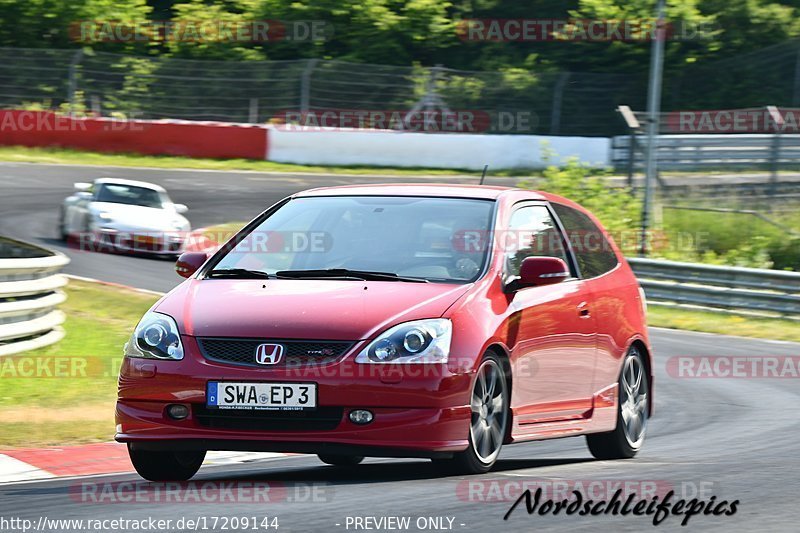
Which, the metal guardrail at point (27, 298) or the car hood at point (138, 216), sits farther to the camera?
the car hood at point (138, 216)

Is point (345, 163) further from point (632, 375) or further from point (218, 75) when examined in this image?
point (632, 375)

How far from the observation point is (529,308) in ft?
24.5

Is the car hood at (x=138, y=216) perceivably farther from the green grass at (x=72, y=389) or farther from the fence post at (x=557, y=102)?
the fence post at (x=557, y=102)

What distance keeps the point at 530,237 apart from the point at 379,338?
1724 mm

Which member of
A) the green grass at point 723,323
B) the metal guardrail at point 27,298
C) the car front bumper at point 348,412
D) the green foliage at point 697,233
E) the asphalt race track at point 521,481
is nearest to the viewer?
the asphalt race track at point 521,481

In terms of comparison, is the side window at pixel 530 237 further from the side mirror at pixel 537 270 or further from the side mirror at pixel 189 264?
the side mirror at pixel 189 264

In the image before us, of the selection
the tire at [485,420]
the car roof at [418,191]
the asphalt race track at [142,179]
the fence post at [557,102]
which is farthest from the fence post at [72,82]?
the tire at [485,420]

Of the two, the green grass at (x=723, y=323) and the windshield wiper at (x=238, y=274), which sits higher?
the windshield wiper at (x=238, y=274)

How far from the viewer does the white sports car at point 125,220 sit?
22672mm

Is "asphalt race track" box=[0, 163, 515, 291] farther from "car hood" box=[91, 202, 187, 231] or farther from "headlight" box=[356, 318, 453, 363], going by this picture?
"headlight" box=[356, 318, 453, 363]

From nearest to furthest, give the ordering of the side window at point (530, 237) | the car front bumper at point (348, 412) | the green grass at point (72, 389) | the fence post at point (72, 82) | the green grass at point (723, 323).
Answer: the car front bumper at point (348, 412) < the side window at point (530, 237) < the green grass at point (72, 389) < the green grass at point (723, 323) < the fence post at point (72, 82)

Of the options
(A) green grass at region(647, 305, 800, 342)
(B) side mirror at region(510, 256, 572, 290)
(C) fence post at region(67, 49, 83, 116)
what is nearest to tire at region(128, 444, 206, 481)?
(B) side mirror at region(510, 256, 572, 290)

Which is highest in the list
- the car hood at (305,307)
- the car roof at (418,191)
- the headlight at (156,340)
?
the car roof at (418,191)

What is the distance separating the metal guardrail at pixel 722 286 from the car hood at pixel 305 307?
588 inches
